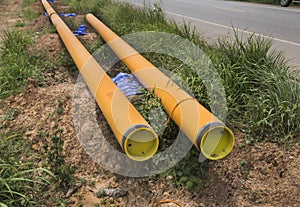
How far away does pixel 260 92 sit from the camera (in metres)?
3.23

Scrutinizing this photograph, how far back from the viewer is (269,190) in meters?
2.51

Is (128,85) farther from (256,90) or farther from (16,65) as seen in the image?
(16,65)

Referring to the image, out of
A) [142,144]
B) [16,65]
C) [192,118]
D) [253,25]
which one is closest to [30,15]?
[16,65]

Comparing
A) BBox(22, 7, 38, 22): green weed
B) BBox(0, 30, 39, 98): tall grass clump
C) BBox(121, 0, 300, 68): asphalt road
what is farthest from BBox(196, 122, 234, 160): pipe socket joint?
BBox(22, 7, 38, 22): green weed

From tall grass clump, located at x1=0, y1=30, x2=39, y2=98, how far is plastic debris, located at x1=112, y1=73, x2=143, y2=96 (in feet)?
A: 4.51

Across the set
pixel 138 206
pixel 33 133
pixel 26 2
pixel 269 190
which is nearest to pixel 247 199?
pixel 269 190

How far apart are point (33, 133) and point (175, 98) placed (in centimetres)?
171

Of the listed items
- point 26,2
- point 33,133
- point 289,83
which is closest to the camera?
point 289,83

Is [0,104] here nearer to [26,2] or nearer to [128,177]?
[128,177]

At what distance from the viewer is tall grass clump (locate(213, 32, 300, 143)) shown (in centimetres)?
289

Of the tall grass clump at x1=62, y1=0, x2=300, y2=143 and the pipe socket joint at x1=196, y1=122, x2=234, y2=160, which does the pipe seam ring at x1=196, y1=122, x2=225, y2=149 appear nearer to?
the pipe socket joint at x1=196, y1=122, x2=234, y2=160

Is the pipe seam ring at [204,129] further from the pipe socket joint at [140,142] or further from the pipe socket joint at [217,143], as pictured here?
the pipe socket joint at [140,142]

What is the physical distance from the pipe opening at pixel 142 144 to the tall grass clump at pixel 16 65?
2304mm

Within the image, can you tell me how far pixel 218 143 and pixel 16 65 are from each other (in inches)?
143
